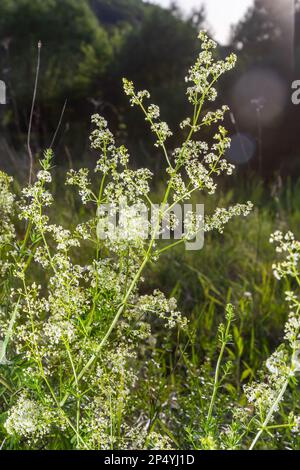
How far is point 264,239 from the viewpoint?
4230 millimetres

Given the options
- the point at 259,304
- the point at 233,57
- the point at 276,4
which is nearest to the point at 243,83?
the point at 276,4

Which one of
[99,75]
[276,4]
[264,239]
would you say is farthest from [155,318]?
[276,4]

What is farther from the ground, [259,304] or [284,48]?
[284,48]

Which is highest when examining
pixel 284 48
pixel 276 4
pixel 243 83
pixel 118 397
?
pixel 276 4

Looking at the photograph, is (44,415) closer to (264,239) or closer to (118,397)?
(118,397)

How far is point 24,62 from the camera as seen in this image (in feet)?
40.0

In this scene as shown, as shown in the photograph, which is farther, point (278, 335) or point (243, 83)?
point (243, 83)

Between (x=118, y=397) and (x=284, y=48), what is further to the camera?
(x=284, y=48)

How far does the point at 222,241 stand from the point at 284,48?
19.1 feet

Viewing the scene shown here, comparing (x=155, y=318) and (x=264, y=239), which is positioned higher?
(x=264, y=239)

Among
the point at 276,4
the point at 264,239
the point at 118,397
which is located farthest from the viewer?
the point at 276,4

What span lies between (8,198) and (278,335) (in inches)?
82.8
